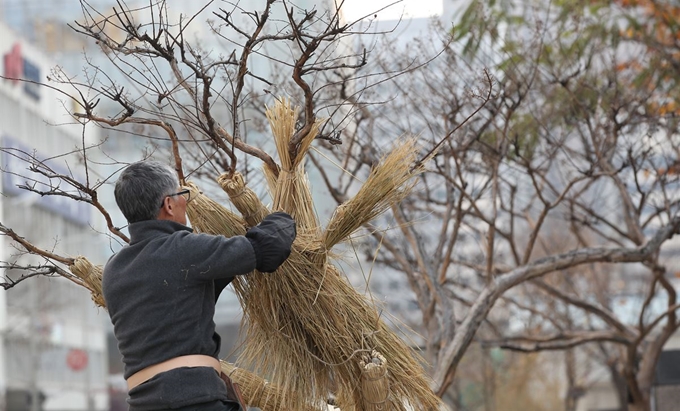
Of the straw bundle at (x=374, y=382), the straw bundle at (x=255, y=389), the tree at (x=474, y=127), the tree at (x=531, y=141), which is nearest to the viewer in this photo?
the straw bundle at (x=374, y=382)

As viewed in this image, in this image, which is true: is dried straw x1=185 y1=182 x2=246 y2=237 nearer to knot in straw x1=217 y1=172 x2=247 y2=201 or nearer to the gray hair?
knot in straw x1=217 y1=172 x2=247 y2=201

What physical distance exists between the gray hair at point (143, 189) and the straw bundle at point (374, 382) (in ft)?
2.66

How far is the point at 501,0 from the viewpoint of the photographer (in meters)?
8.01

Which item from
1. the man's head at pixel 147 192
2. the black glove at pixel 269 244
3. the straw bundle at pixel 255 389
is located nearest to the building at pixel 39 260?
the straw bundle at pixel 255 389

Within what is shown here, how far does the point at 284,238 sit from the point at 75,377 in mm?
34737

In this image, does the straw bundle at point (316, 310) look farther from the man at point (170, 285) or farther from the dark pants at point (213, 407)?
the dark pants at point (213, 407)

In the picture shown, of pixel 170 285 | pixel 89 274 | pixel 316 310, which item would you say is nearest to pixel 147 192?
pixel 170 285

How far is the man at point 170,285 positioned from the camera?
279 cm

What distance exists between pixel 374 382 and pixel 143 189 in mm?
916

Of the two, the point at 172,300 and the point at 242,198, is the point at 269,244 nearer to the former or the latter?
the point at 172,300

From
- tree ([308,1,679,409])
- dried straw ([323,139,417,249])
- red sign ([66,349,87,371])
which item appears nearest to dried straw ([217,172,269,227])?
dried straw ([323,139,417,249])

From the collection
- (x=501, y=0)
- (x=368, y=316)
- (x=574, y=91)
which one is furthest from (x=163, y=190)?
(x=501, y=0)

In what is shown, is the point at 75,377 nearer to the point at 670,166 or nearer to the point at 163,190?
the point at 670,166

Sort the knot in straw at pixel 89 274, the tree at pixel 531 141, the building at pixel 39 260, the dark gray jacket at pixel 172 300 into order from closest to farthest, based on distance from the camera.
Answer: the dark gray jacket at pixel 172 300 → the knot in straw at pixel 89 274 → the tree at pixel 531 141 → the building at pixel 39 260
